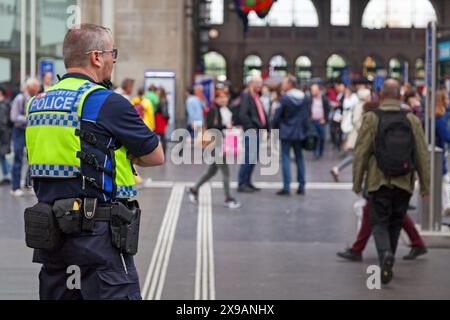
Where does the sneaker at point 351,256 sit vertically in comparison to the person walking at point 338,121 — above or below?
below

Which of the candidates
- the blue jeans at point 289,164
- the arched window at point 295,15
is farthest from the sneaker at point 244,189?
the arched window at point 295,15

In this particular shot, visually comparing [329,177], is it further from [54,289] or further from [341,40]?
[341,40]

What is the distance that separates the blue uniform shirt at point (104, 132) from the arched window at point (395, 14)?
73.3 metres

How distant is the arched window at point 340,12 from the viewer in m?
76.5

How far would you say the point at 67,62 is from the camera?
4891mm

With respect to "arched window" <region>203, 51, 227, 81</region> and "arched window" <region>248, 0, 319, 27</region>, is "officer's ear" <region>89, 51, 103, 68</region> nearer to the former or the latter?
"arched window" <region>203, 51, 227, 81</region>

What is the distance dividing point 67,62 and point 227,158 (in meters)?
9.81

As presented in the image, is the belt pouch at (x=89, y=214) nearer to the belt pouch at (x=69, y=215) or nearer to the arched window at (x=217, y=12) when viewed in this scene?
the belt pouch at (x=69, y=215)

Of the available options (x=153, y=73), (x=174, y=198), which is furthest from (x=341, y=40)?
(x=174, y=198)

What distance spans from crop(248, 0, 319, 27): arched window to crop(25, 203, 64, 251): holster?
2861 inches

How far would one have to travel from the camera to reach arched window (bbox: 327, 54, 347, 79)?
7477 cm

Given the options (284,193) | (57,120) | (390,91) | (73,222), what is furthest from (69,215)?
(284,193)

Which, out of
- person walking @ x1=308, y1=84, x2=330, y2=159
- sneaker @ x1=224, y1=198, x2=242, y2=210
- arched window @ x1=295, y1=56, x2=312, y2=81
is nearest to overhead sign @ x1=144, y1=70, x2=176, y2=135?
person walking @ x1=308, y1=84, x2=330, y2=159

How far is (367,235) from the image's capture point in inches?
399
